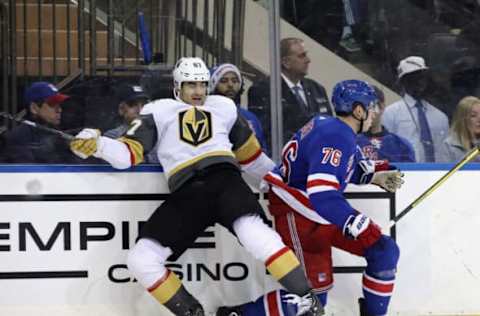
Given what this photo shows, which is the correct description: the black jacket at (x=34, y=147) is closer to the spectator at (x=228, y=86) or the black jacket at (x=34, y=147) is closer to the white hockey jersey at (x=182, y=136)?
the white hockey jersey at (x=182, y=136)

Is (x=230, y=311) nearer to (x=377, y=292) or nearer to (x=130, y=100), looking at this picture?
(x=377, y=292)

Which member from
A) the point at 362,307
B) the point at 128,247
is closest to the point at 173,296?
the point at 128,247

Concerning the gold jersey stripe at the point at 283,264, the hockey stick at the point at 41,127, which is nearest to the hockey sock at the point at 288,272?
the gold jersey stripe at the point at 283,264

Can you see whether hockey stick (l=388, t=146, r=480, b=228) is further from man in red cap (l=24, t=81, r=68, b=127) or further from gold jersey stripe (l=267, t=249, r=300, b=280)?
man in red cap (l=24, t=81, r=68, b=127)

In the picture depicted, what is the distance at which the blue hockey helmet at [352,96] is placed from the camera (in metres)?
5.01

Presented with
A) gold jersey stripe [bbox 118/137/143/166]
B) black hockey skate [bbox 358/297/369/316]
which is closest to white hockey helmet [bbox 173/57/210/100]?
gold jersey stripe [bbox 118/137/143/166]

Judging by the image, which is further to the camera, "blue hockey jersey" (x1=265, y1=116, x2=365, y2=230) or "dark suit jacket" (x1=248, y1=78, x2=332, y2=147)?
"dark suit jacket" (x1=248, y1=78, x2=332, y2=147)

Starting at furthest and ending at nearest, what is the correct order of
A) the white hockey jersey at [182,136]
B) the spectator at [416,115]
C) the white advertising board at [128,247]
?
the spectator at [416,115] < the white advertising board at [128,247] < the white hockey jersey at [182,136]

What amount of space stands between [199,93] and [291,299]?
0.86m

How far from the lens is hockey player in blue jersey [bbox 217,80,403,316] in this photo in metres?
4.86

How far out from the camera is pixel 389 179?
5.22 m

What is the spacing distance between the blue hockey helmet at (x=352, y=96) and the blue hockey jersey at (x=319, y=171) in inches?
2.8

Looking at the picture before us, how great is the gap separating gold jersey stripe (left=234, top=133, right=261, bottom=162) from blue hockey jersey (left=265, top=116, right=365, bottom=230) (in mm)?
142

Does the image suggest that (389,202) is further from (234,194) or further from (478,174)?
(234,194)
